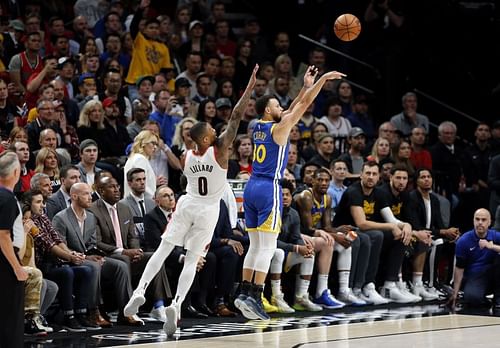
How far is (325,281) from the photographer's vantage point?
499 inches

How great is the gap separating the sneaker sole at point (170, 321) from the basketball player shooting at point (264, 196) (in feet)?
2.50

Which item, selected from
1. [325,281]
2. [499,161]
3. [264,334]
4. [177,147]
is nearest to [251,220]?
[264,334]

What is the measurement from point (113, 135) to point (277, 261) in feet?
9.04

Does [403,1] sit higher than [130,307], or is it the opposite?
[403,1]

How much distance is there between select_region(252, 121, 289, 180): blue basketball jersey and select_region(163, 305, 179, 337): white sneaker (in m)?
1.69

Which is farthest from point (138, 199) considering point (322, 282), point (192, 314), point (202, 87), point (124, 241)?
point (202, 87)

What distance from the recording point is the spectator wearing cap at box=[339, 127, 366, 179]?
47.1 feet

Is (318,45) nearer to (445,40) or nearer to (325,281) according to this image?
(445,40)

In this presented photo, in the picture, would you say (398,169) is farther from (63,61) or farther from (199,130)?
(63,61)

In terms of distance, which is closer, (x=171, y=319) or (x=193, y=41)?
(x=171, y=319)

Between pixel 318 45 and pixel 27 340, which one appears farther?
pixel 318 45

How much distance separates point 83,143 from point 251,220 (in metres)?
2.55

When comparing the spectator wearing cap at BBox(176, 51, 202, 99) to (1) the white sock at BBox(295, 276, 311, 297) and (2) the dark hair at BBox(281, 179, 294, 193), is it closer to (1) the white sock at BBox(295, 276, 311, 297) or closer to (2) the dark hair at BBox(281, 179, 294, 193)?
(2) the dark hair at BBox(281, 179, 294, 193)

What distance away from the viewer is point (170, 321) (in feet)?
32.3
